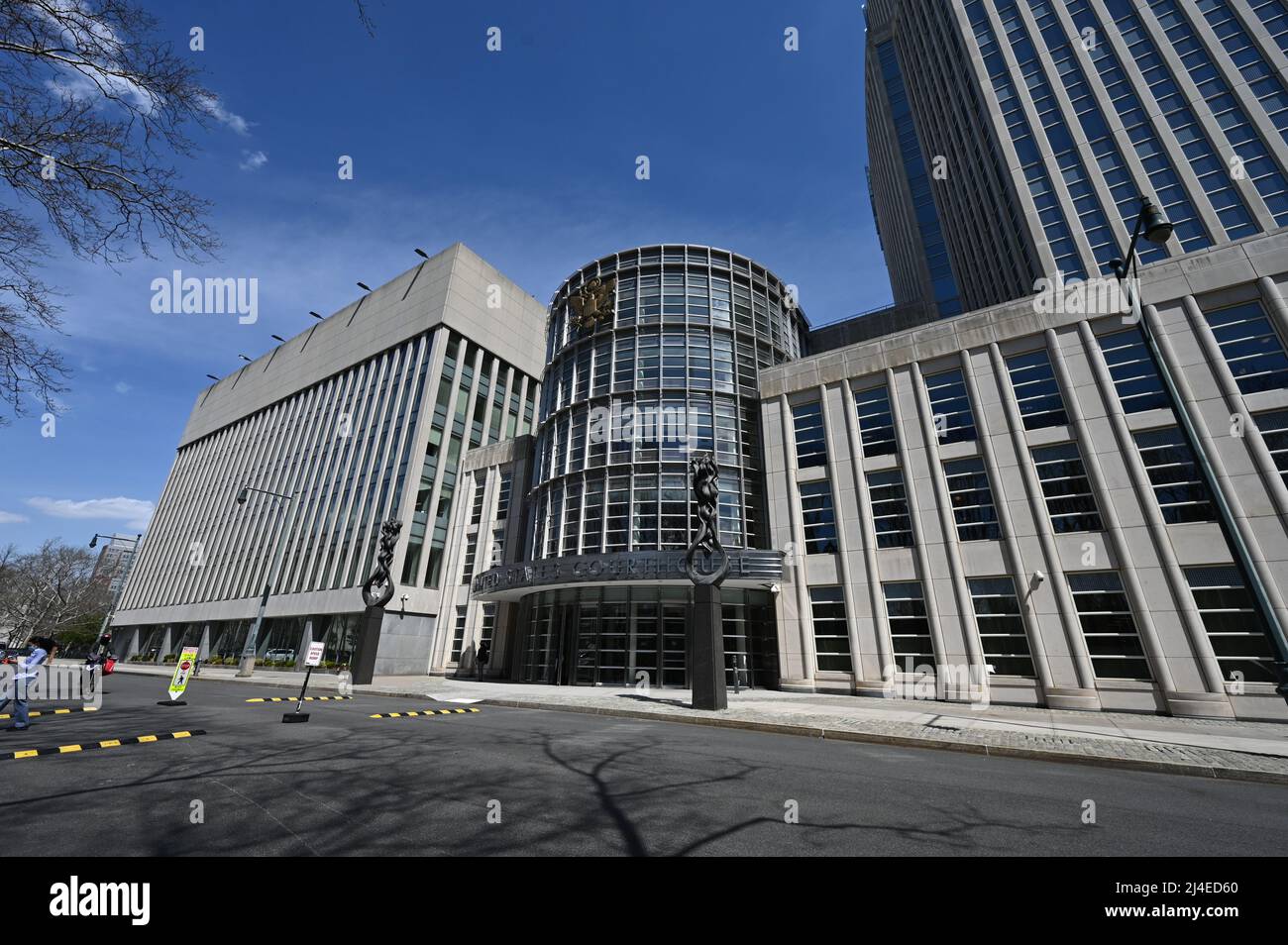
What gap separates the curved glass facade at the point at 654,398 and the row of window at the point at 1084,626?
624 centimetres

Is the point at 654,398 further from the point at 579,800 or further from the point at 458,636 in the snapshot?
the point at 579,800

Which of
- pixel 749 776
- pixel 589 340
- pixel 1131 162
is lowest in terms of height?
pixel 749 776

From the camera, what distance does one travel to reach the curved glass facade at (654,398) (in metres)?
25.7

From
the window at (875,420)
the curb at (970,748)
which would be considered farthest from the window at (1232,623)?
the window at (875,420)

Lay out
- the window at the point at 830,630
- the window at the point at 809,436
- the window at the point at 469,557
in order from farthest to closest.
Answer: the window at the point at 469,557, the window at the point at 809,436, the window at the point at 830,630

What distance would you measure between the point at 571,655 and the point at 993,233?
44221 mm

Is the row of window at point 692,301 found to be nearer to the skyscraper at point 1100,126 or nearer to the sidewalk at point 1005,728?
the skyscraper at point 1100,126

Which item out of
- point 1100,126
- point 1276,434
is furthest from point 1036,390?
point 1100,126

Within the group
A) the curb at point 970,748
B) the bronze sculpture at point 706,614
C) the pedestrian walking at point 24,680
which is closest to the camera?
the curb at point 970,748

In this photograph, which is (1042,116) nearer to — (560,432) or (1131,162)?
(1131,162)

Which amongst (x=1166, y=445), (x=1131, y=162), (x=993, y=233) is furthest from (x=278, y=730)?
(x=993, y=233)
